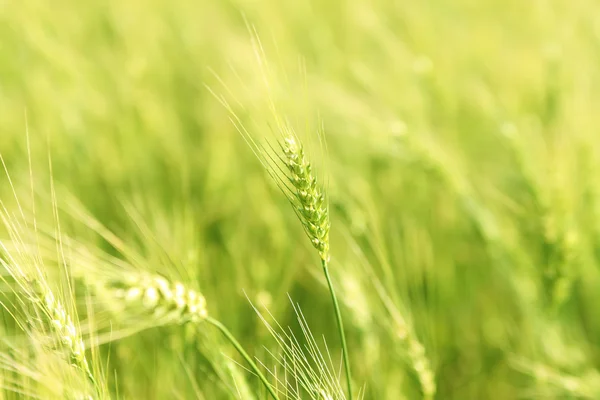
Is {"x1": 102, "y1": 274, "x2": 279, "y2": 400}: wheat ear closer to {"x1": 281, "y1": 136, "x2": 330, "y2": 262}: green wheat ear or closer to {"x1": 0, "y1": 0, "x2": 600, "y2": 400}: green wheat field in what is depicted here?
{"x1": 0, "y1": 0, "x2": 600, "y2": 400}: green wheat field

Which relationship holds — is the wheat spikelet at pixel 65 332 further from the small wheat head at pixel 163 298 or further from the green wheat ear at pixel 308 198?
the green wheat ear at pixel 308 198

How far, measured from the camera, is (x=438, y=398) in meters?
1.06

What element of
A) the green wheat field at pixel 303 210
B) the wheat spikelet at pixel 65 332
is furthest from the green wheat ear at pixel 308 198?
the wheat spikelet at pixel 65 332

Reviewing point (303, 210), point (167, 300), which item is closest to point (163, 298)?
point (167, 300)

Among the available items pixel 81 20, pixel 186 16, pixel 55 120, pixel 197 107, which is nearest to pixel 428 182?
pixel 197 107

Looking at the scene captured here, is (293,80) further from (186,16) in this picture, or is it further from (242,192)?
(186,16)

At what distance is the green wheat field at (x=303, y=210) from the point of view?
62cm

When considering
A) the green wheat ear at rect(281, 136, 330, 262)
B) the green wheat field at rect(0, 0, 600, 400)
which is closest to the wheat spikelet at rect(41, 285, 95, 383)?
the green wheat field at rect(0, 0, 600, 400)

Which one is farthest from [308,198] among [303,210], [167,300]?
[167,300]

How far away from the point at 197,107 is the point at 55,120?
44 centimetres

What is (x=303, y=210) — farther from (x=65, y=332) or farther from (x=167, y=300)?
(x=65, y=332)

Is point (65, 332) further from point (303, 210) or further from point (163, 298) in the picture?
point (303, 210)

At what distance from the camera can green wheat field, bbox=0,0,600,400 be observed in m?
0.62

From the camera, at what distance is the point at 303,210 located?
0.55 m
